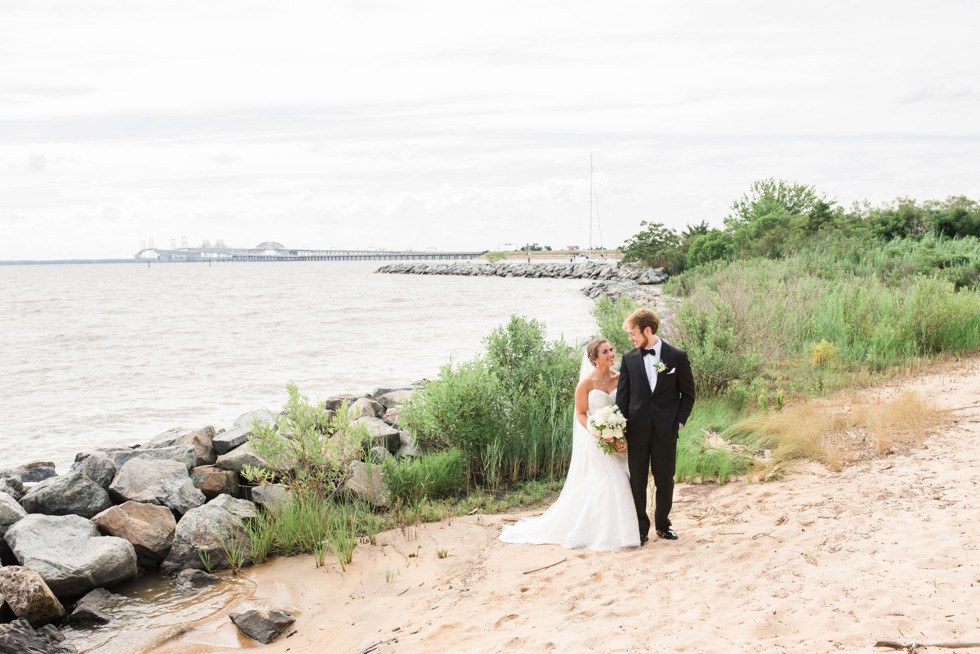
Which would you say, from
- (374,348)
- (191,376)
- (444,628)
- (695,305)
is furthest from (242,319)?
(444,628)

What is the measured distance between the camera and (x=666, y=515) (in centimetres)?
668

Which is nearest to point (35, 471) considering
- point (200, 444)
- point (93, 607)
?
point (200, 444)

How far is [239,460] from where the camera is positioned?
9633 mm

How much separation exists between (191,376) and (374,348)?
6.37 metres

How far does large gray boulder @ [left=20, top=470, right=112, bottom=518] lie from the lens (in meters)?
8.32

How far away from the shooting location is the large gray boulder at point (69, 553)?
22.8 feet

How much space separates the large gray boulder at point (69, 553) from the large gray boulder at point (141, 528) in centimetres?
16

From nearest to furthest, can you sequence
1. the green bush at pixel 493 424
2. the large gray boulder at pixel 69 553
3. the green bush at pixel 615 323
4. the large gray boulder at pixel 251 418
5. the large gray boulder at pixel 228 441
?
the large gray boulder at pixel 69 553 → the green bush at pixel 493 424 → the large gray boulder at pixel 228 441 → the large gray boulder at pixel 251 418 → the green bush at pixel 615 323

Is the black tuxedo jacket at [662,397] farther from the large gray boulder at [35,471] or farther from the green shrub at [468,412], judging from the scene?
the large gray boulder at [35,471]

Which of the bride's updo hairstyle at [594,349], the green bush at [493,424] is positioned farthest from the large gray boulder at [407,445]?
the bride's updo hairstyle at [594,349]

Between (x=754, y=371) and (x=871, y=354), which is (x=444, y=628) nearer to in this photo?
(x=754, y=371)

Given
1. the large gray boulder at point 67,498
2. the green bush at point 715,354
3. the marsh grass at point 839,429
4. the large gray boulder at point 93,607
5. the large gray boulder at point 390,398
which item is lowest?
the large gray boulder at point 93,607

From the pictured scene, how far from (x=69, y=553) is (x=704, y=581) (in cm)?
584

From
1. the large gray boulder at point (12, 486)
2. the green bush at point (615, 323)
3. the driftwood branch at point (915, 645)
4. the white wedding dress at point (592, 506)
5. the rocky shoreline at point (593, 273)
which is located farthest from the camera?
the rocky shoreline at point (593, 273)
